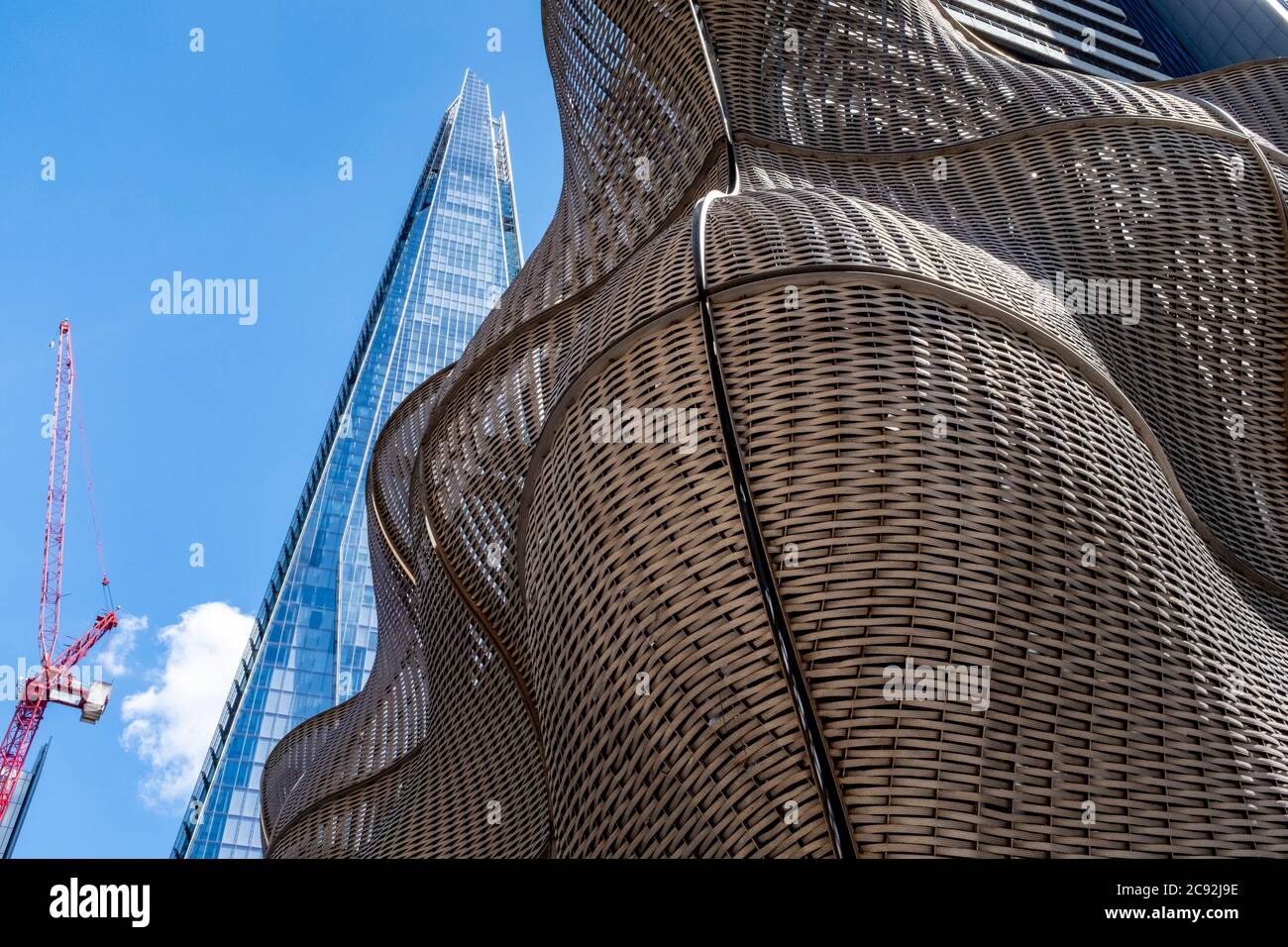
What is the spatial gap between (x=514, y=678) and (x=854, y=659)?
2061mm

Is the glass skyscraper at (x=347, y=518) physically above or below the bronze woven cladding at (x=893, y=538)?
above

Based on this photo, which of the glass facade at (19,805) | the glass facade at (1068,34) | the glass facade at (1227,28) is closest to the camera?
the glass facade at (1068,34)

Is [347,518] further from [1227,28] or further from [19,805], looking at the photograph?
[1227,28]

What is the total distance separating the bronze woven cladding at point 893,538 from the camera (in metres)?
1.98

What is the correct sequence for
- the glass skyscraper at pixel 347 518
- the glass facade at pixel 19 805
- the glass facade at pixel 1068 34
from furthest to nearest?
1. the glass facade at pixel 19 805
2. the glass skyscraper at pixel 347 518
3. the glass facade at pixel 1068 34

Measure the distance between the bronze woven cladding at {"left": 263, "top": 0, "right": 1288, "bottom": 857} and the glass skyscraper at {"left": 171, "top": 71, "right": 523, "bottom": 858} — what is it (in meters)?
42.3

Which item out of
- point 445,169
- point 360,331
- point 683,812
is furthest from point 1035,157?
point 445,169

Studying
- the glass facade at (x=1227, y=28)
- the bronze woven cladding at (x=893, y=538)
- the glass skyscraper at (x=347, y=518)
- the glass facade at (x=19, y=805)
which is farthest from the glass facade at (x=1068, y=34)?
the glass facade at (x=19, y=805)

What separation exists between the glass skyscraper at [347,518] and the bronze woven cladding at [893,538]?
4232cm

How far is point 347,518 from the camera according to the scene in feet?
199

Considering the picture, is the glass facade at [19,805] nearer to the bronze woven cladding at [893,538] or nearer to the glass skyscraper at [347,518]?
the glass skyscraper at [347,518]

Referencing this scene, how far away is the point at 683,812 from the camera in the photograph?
6.93 ft

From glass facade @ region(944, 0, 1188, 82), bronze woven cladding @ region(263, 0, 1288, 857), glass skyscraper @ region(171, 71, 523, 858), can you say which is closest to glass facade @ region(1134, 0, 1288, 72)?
glass facade @ region(944, 0, 1188, 82)

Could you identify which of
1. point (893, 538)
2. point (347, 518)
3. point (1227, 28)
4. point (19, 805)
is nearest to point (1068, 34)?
point (1227, 28)
